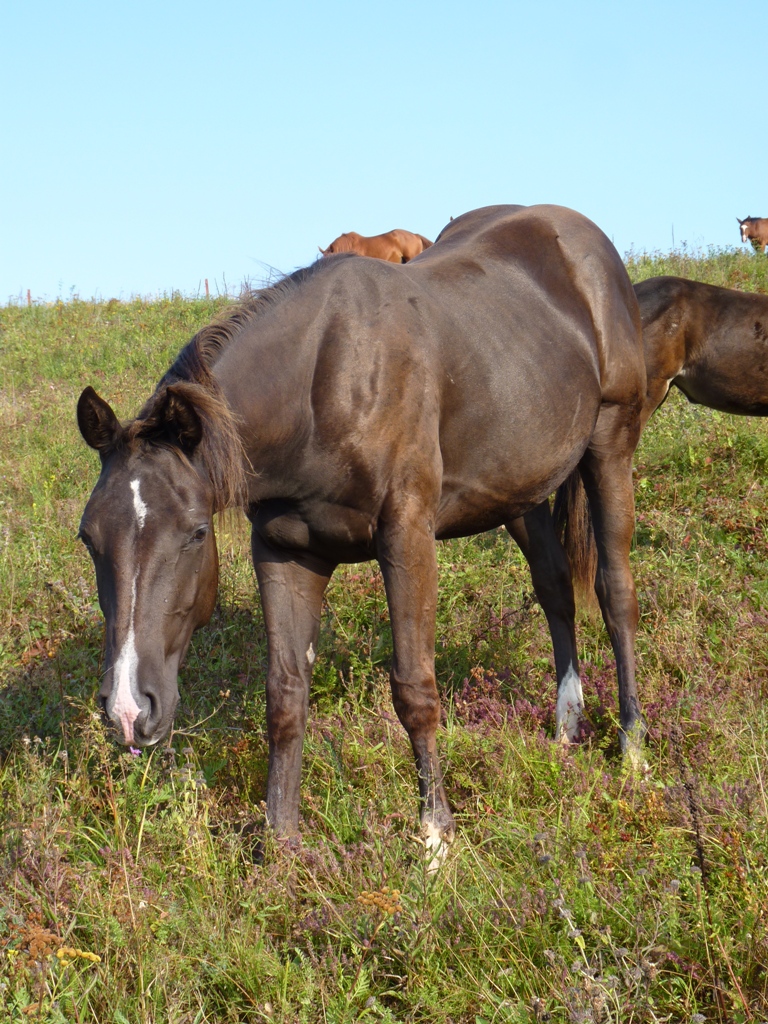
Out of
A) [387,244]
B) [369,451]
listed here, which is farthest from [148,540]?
[387,244]

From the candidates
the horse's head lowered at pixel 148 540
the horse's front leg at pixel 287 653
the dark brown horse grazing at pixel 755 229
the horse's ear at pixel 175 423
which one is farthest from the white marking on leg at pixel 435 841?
the dark brown horse grazing at pixel 755 229

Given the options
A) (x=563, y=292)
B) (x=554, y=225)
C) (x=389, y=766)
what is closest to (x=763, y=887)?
(x=389, y=766)

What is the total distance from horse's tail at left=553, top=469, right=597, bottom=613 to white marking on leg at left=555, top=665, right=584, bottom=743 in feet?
1.88

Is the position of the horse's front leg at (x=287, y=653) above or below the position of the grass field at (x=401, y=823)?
above

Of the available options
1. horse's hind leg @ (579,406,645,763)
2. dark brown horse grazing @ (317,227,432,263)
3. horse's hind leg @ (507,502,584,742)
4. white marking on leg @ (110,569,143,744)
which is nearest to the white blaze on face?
white marking on leg @ (110,569,143,744)

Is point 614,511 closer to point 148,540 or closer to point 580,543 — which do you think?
point 580,543

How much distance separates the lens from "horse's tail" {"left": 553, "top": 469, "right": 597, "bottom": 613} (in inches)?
208

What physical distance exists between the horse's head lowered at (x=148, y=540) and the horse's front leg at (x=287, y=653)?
74cm

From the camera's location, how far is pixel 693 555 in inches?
240

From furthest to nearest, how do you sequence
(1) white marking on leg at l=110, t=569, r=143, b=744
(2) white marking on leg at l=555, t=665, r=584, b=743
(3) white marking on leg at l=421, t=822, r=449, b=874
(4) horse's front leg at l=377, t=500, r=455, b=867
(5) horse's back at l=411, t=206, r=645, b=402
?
(2) white marking on leg at l=555, t=665, r=584, b=743 → (5) horse's back at l=411, t=206, r=645, b=402 → (4) horse's front leg at l=377, t=500, r=455, b=867 → (3) white marking on leg at l=421, t=822, r=449, b=874 → (1) white marking on leg at l=110, t=569, r=143, b=744

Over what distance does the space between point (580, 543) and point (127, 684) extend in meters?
3.14

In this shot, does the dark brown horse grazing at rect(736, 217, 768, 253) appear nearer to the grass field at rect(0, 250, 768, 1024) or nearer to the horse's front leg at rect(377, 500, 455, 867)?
the grass field at rect(0, 250, 768, 1024)

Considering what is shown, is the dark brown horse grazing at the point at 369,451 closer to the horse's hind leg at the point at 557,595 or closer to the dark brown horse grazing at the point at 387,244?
the horse's hind leg at the point at 557,595

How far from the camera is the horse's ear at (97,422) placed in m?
2.91
